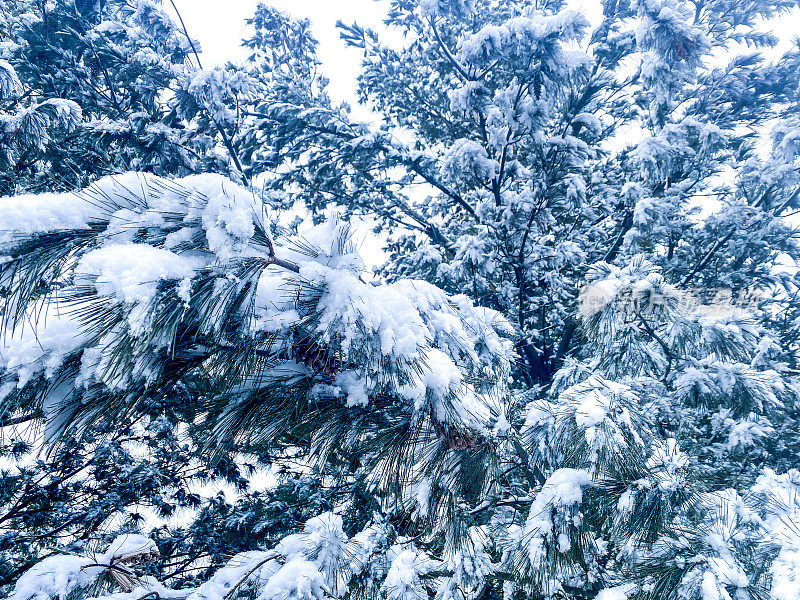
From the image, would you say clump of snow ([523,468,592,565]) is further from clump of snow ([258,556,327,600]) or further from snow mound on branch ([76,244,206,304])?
snow mound on branch ([76,244,206,304])

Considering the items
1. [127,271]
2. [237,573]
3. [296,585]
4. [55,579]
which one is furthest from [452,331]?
[55,579]

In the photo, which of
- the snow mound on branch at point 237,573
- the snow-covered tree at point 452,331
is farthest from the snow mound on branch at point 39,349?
the snow mound on branch at point 237,573

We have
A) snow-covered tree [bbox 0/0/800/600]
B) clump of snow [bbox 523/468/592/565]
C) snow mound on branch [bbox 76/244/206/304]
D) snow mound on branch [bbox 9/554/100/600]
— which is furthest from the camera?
clump of snow [bbox 523/468/592/565]

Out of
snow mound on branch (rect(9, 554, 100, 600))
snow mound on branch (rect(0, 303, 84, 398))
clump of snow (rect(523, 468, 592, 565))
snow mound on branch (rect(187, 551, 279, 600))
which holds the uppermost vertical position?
snow mound on branch (rect(0, 303, 84, 398))

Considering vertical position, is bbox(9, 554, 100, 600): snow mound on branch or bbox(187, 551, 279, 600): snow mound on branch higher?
bbox(9, 554, 100, 600): snow mound on branch

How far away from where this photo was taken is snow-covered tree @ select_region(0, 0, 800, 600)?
1.08 metres

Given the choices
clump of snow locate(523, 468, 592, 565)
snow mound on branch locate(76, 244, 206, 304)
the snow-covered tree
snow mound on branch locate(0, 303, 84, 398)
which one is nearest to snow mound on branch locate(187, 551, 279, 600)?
the snow-covered tree

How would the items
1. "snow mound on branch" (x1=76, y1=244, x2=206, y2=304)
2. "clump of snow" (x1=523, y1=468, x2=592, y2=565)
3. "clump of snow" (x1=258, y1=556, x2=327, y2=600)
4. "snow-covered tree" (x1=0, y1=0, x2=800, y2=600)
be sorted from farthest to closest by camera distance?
1. "clump of snow" (x1=523, y1=468, x2=592, y2=565)
2. "clump of snow" (x1=258, y1=556, x2=327, y2=600)
3. "snow-covered tree" (x1=0, y1=0, x2=800, y2=600)
4. "snow mound on branch" (x1=76, y1=244, x2=206, y2=304)

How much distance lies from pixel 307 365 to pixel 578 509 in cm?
158

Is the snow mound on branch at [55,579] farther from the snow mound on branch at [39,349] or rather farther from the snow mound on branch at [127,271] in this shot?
the snow mound on branch at [127,271]

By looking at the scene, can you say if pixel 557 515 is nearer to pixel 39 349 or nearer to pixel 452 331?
pixel 452 331

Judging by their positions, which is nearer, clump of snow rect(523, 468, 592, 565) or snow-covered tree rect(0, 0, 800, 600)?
snow-covered tree rect(0, 0, 800, 600)

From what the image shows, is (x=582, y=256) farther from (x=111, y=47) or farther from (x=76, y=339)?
(x=111, y=47)

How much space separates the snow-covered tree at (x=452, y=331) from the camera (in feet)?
3.53
